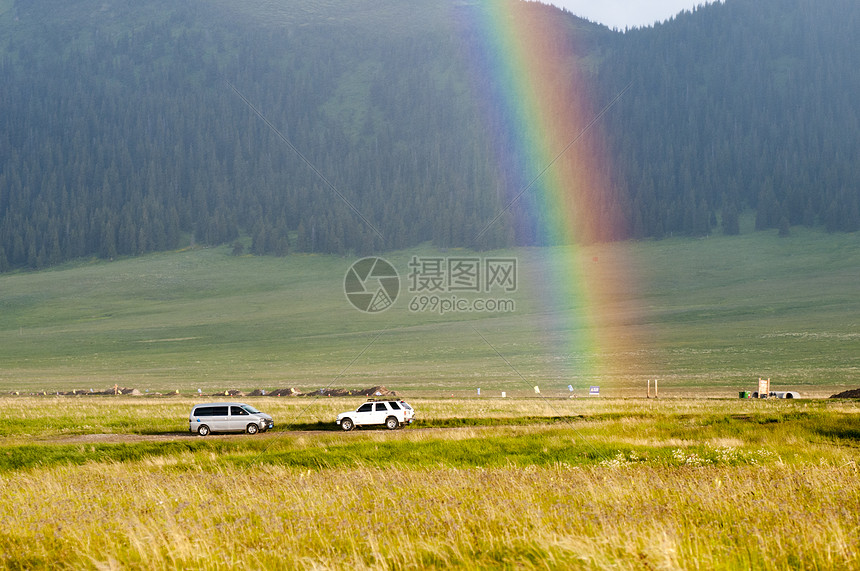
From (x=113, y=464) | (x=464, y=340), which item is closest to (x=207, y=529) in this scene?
(x=113, y=464)

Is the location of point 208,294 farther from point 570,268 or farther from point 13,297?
point 570,268

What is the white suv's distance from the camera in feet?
114

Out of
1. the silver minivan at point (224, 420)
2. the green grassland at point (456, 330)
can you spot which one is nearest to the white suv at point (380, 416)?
the silver minivan at point (224, 420)

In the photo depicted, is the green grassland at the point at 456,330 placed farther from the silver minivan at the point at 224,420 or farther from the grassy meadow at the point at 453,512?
the grassy meadow at the point at 453,512

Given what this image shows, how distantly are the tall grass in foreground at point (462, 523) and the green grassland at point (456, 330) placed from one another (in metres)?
50.7

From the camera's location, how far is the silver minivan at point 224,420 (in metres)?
33.5

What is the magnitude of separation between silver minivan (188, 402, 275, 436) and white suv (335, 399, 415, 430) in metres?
3.51

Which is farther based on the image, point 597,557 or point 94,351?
point 94,351

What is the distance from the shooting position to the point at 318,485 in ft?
47.0

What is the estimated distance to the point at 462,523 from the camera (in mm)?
9969

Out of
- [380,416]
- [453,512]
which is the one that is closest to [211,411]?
[380,416]

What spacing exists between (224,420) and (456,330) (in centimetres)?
9306

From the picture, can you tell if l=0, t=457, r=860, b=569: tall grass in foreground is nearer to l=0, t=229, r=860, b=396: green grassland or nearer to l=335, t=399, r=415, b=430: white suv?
l=335, t=399, r=415, b=430: white suv

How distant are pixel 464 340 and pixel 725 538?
106873 millimetres
